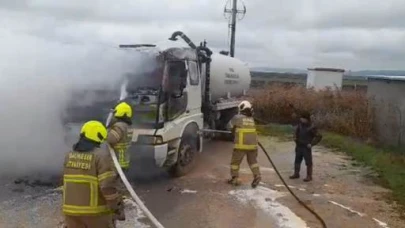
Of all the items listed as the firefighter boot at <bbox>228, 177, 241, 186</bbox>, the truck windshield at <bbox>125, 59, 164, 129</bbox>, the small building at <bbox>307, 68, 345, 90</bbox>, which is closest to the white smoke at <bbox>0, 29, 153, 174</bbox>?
the truck windshield at <bbox>125, 59, 164, 129</bbox>

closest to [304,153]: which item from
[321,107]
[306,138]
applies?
[306,138]

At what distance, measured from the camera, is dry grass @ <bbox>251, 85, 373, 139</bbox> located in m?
18.7

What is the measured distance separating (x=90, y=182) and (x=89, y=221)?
1.41ft

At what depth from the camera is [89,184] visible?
5039mm

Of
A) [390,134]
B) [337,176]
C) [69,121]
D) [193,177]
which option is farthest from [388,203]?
[390,134]

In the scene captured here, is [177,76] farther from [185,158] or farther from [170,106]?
[185,158]

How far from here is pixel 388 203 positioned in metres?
9.52

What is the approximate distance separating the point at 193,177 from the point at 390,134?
27.6 feet

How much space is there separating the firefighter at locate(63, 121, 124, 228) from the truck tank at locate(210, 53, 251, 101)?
8.02 metres

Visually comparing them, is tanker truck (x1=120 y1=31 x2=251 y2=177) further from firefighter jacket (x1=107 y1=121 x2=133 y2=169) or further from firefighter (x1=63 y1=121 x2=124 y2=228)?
firefighter (x1=63 y1=121 x2=124 y2=228)

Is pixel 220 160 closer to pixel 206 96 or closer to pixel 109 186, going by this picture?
pixel 206 96

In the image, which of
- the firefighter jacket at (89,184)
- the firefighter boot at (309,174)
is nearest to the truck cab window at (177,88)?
the firefighter boot at (309,174)

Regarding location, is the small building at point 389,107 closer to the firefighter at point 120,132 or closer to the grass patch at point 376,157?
the grass patch at point 376,157

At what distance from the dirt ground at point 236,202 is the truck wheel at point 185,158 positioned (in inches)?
5.8
